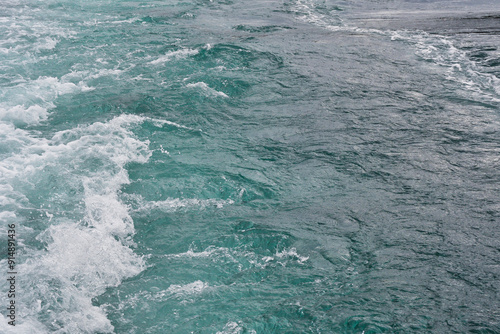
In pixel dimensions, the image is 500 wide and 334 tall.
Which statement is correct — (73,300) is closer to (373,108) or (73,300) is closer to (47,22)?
(373,108)

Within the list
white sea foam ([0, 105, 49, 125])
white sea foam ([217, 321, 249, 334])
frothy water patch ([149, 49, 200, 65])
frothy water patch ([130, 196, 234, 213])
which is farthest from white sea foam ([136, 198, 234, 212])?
frothy water patch ([149, 49, 200, 65])

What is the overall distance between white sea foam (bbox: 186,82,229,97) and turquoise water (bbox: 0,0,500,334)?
0.18 ft

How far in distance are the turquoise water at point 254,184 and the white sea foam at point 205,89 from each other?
0.18 ft

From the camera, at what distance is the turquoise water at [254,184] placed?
4.67 meters

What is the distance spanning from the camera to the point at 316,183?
6.68 metres

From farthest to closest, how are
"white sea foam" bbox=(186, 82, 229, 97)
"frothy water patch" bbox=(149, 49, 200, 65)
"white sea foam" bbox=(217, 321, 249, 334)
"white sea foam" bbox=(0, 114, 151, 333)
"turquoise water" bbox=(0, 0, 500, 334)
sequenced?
"frothy water patch" bbox=(149, 49, 200, 65), "white sea foam" bbox=(186, 82, 229, 97), "turquoise water" bbox=(0, 0, 500, 334), "white sea foam" bbox=(0, 114, 151, 333), "white sea foam" bbox=(217, 321, 249, 334)

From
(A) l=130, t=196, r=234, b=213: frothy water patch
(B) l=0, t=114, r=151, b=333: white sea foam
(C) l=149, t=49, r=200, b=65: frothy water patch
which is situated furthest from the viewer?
(C) l=149, t=49, r=200, b=65: frothy water patch

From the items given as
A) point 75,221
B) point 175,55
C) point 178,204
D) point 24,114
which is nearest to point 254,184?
point 178,204

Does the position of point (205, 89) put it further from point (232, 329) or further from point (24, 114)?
point (232, 329)

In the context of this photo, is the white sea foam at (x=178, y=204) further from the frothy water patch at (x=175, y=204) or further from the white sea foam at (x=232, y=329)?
the white sea foam at (x=232, y=329)

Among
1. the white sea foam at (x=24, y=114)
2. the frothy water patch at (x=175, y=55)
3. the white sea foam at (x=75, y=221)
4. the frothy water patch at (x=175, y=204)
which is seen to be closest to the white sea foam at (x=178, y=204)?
the frothy water patch at (x=175, y=204)

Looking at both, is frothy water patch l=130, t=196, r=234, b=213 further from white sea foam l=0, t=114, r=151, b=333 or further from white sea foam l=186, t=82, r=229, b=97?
white sea foam l=186, t=82, r=229, b=97

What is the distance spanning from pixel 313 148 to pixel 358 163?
0.83m

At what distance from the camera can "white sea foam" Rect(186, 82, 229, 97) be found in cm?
942
